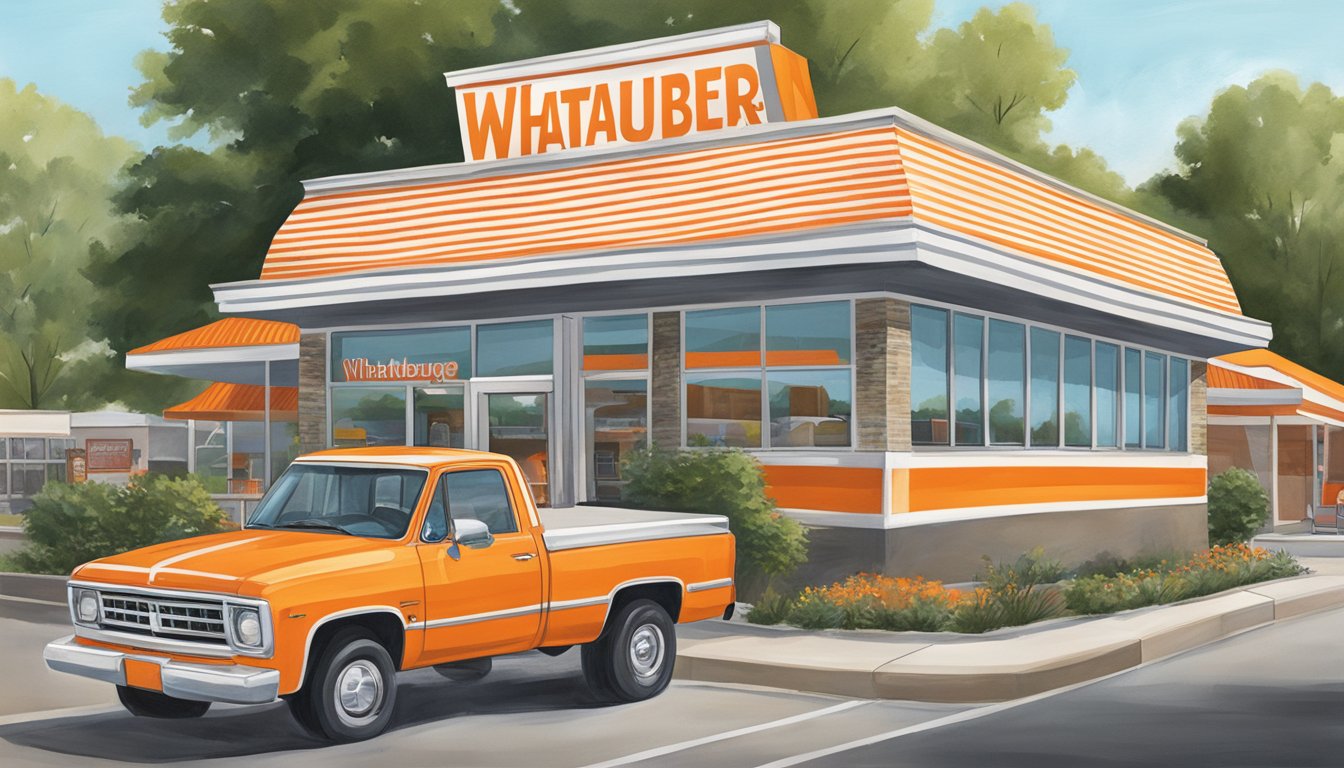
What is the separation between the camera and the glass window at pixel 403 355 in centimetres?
2316

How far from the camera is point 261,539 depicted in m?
11.7

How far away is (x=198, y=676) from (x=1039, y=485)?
14.7 meters

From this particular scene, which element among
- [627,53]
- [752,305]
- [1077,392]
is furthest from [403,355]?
[1077,392]

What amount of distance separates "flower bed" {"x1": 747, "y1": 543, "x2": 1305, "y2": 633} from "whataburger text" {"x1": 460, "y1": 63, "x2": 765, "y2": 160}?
6963 millimetres

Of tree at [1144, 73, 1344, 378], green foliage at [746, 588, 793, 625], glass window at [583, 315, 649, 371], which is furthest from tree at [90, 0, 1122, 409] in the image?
tree at [1144, 73, 1344, 378]

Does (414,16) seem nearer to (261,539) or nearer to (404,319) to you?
(404,319)

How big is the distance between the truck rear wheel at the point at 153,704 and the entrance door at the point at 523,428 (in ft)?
33.4

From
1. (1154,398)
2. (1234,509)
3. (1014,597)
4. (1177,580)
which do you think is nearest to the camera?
(1014,597)

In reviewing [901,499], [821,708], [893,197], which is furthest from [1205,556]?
[821,708]

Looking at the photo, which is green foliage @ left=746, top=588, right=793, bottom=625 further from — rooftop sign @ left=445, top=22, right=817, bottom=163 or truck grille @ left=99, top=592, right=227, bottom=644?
truck grille @ left=99, top=592, right=227, bottom=644

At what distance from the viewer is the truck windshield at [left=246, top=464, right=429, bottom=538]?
39.1 ft

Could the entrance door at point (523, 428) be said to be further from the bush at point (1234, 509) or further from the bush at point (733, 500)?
the bush at point (1234, 509)

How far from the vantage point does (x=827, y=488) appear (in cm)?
1995

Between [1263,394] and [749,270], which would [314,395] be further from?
[1263,394]
